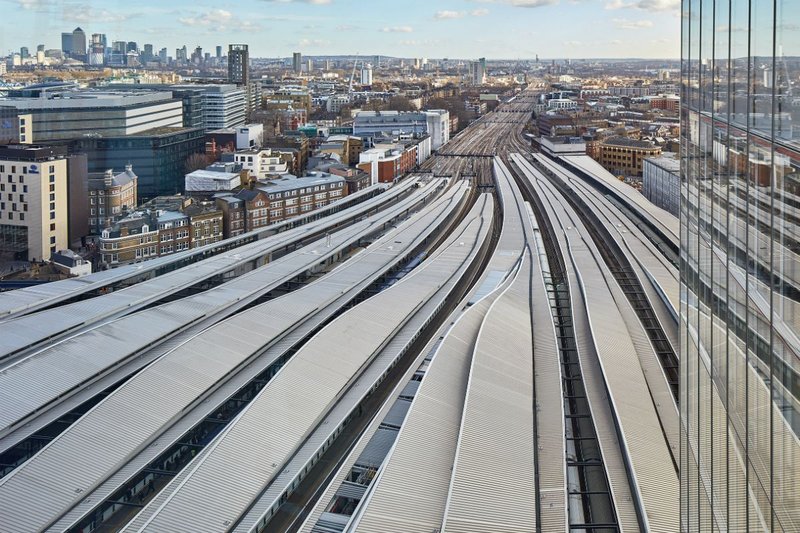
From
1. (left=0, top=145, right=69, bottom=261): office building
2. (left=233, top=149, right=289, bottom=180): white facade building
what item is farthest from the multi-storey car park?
(left=233, top=149, right=289, bottom=180): white facade building

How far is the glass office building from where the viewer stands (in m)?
2.11

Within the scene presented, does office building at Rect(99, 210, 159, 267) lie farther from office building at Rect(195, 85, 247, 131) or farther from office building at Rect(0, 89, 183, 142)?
office building at Rect(195, 85, 247, 131)

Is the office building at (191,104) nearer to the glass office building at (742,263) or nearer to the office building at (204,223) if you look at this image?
the office building at (204,223)

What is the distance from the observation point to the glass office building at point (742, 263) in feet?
6.93

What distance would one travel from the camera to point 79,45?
56.6m

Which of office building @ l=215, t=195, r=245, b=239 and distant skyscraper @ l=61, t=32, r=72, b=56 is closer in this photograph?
office building @ l=215, t=195, r=245, b=239

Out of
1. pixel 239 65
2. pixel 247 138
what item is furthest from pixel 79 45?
pixel 247 138

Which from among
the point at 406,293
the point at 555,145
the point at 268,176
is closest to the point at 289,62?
the point at 555,145

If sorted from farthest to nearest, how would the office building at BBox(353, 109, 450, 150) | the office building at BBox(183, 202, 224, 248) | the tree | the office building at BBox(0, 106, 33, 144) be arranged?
1. the office building at BBox(353, 109, 450, 150)
2. the tree
3. the office building at BBox(0, 106, 33, 144)
4. the office building at BBox(183, 202, 224, 248)

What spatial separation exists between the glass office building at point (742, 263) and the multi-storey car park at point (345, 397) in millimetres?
3277

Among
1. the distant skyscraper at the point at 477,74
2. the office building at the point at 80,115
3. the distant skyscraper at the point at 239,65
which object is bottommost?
the office building at the point at 80,115

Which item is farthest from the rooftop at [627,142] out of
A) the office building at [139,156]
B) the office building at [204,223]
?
the office building at [204,223]

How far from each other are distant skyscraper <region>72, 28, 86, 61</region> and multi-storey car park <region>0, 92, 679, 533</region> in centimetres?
4481

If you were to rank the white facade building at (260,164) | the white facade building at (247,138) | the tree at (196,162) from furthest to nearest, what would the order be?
the white facade building at (247,138) → the tree at (196,162) → the white facade building at (260,164)
